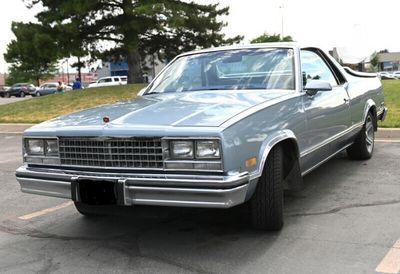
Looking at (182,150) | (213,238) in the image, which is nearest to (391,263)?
(213,238)

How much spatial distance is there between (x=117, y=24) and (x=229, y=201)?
21016mm

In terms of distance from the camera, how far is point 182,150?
3.71 metres

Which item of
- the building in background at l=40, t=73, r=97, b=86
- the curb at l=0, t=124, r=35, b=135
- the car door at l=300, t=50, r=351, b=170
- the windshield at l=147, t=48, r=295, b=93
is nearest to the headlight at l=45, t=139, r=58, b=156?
the windshield at l=147, t=48, r=295, b=93

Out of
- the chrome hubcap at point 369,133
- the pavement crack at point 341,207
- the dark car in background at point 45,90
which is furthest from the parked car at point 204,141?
the dark car in background at point 45,90

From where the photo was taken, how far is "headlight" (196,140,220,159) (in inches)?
143

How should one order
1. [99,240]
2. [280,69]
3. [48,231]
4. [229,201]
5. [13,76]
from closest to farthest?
[229,201], [99,240], [48,231], [280,69], [13,76]

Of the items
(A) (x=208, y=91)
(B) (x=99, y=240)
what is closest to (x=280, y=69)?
(A) (x=208, y=91)

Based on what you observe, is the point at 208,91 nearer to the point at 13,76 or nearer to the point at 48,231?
the point at 48,231

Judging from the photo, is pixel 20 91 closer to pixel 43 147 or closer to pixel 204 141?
pixel 43 147

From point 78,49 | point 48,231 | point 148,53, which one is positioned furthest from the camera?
point 148,53

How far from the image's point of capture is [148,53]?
27.8 meters

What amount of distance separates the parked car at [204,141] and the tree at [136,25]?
15895mm

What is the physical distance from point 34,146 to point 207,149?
158cm

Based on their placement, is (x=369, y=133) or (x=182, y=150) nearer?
(x=182, y=150)
